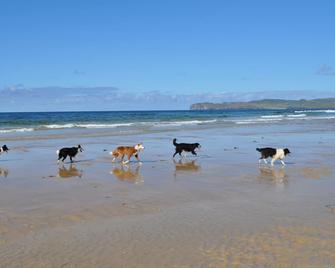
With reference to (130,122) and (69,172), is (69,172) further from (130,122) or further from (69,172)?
(130,122)

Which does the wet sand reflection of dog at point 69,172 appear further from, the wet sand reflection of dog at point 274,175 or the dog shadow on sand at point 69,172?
the wet sand reflection of dog at point 274,175

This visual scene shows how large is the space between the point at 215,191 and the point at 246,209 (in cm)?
185

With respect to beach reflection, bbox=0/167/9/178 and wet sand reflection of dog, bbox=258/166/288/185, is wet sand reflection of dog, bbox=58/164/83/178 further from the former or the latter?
wet sand reflection of dog, bbox=258/166/288/185

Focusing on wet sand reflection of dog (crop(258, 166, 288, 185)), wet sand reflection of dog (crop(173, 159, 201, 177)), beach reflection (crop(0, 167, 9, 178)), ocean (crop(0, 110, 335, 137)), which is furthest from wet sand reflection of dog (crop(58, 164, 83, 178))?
ocean (crop(0, 110, 335, 137))

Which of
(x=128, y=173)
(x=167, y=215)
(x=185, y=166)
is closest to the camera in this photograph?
(x=167, y=215)

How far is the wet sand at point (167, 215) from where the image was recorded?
582cm

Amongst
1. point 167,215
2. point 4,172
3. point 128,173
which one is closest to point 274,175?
point 128,173

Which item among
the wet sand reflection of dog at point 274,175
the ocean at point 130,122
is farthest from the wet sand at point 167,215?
the ocean at point 130,122

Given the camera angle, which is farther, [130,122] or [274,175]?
[130,122]

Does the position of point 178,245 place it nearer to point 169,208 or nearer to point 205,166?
point 169,208

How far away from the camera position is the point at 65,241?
643 centimetres

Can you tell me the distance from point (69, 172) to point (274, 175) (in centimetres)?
579

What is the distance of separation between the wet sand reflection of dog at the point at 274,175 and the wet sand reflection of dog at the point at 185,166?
1983 millimetres

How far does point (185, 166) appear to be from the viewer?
14562 mm
